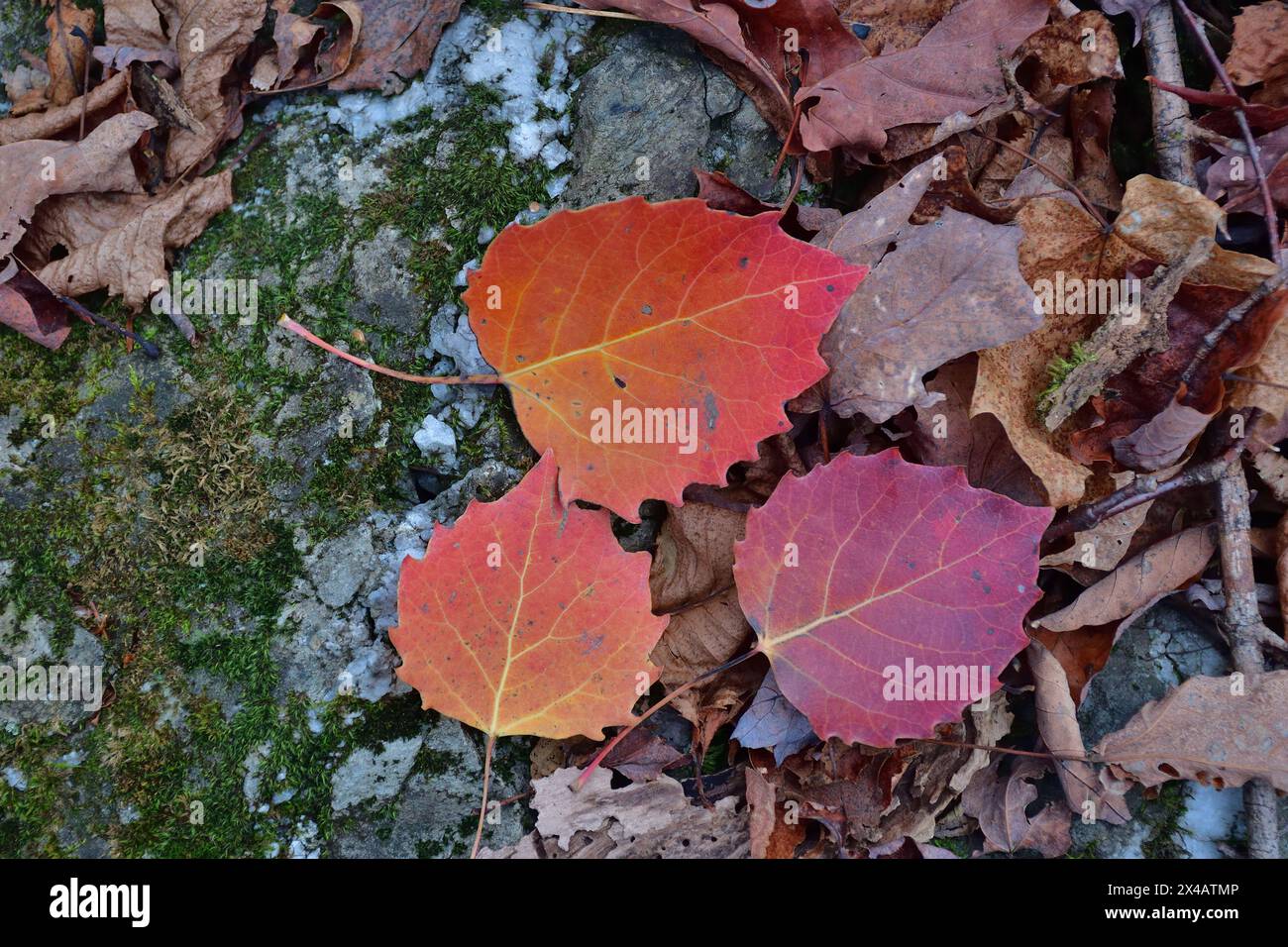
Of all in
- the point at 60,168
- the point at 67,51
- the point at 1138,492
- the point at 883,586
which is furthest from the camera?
the point at 67,51

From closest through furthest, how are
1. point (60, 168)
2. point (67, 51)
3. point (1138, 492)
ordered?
point (1138, 492)
point (60, 168)
point (67, 51)

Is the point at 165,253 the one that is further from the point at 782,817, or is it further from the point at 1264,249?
the point at 1264,249

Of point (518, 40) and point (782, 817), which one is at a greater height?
point (518, 40)

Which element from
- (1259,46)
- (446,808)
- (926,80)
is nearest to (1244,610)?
(1259,46)

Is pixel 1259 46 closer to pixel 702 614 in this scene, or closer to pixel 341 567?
pixel 702 614

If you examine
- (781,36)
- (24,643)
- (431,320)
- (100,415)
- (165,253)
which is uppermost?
(781,36)
